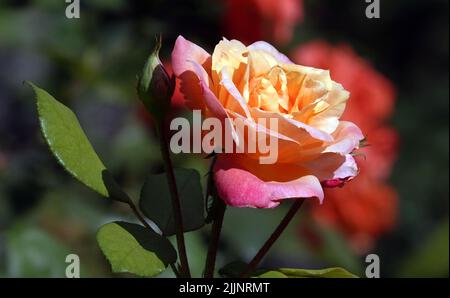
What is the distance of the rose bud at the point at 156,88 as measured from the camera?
713 mm

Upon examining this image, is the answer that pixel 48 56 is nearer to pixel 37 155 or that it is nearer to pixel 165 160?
pixel 37 155

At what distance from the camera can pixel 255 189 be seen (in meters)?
0.67

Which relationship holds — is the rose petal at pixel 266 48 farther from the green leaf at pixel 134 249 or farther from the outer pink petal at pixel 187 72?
the green leaf at pixel 134 249

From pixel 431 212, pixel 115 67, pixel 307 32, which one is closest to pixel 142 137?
pixel 115 67

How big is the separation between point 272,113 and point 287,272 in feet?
0.47

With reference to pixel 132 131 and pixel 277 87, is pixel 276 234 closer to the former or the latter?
pixel 277 87

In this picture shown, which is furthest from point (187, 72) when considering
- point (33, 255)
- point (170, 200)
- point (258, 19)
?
point (258, 19)

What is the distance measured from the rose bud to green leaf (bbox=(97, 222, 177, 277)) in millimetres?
88

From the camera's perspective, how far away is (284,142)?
67cm

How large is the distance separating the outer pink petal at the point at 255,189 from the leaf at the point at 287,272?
0.08 meters

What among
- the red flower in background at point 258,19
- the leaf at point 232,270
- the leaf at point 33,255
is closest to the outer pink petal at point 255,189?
the leaf at point 232,270

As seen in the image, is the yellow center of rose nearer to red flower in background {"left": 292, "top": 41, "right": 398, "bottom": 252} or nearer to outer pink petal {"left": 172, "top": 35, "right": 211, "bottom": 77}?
outer pink petal {"left": 172, "top": 35, "right": 211, "bottom": 77}

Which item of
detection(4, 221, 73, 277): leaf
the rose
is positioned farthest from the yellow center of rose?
detection(4, 221, 73, 277): leaf

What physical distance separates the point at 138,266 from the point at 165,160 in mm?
82
